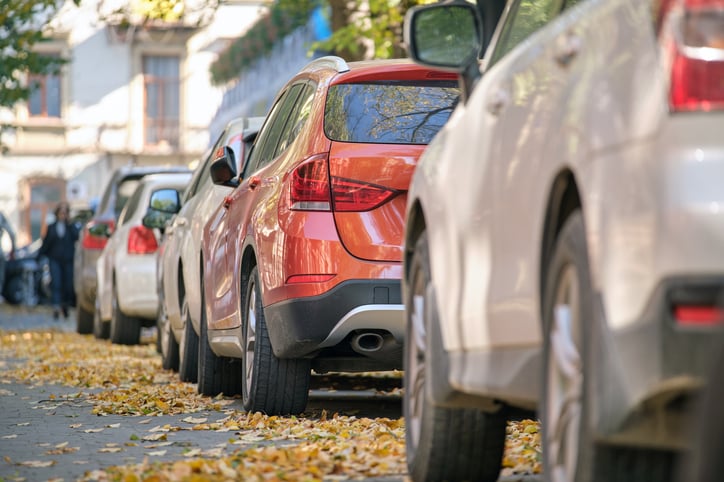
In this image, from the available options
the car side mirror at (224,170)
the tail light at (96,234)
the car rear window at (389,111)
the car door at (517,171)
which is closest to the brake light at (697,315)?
the car door at (517,171)

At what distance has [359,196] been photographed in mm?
7961

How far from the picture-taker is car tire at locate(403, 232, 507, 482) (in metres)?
5.66

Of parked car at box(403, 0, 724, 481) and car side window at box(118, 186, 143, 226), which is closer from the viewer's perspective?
parked car at box(403, 0, 724, 481)

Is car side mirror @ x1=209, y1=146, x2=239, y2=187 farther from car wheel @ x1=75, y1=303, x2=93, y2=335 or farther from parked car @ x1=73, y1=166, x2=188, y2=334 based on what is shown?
car wheel @ x1=75, y1=303, x2=93, y2=335

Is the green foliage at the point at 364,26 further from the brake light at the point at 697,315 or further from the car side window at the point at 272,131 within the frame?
the brake light at the point at 697,315

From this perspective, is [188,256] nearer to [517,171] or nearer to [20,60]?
[517,171]

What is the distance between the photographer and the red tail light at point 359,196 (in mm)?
7945

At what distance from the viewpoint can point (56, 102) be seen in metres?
57.8

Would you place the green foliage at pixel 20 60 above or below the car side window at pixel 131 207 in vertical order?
above

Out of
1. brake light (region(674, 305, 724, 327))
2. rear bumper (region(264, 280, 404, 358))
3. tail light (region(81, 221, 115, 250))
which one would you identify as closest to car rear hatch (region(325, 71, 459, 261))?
rear bumper (region(264, 280, 404, 358))

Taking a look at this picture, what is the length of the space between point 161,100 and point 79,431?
51.9 m

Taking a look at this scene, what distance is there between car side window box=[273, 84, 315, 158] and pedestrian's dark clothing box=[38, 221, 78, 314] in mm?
20368

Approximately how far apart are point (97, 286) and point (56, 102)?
1475 inches

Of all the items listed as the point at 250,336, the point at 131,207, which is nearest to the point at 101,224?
the point at 131,207
